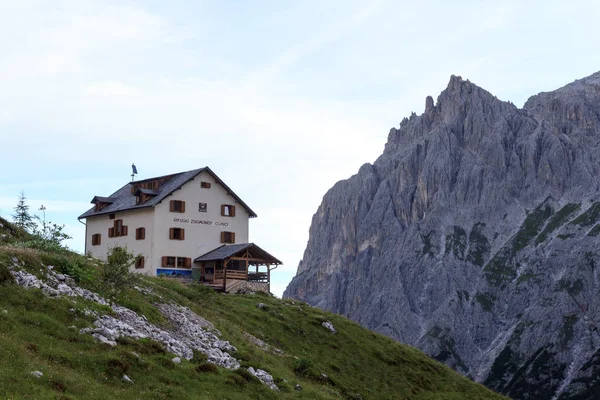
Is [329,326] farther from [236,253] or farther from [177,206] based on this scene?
[177,206]

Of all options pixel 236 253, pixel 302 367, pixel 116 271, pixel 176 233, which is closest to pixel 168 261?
pixel 176 233

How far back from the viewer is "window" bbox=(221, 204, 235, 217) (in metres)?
81.8

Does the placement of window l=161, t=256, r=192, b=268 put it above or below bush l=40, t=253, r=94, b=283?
above

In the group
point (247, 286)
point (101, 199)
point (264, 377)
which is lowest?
point (264, 377)

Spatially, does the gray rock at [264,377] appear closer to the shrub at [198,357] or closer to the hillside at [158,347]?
the hillside at [158,347]

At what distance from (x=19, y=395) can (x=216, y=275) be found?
181 ft

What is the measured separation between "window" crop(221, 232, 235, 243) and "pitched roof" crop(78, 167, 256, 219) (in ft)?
12.5

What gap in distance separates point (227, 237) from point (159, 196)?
10.0 meters

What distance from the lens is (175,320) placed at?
127 ft

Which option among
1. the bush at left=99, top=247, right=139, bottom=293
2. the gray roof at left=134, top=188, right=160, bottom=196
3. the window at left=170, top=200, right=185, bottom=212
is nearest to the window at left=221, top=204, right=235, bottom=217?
the window at left=170, top=200, right=185, bottom=212

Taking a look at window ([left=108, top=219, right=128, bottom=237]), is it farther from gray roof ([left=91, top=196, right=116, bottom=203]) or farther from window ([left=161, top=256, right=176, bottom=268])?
window ([left=161, top=256, right=176, bottom=268])

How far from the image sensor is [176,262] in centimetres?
7750

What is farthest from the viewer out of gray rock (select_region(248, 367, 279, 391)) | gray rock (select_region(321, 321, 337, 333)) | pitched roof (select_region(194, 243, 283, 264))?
pitched roof (select_region(194, 243, 283, 264))

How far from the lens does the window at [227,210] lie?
81812 millimetres
